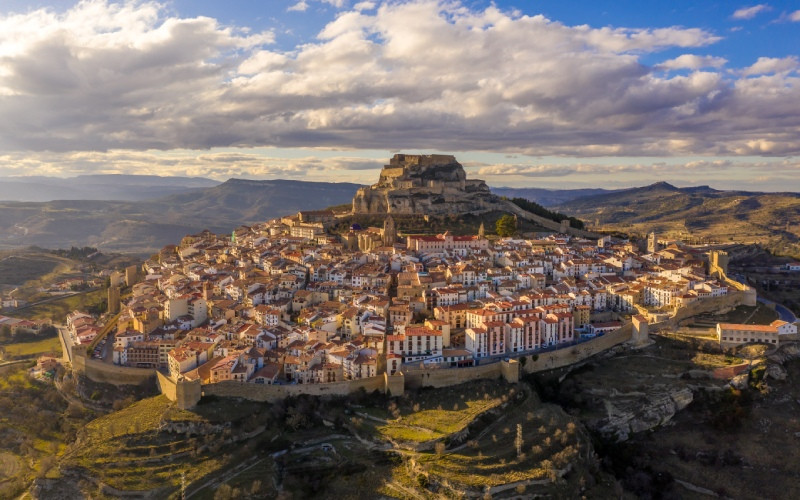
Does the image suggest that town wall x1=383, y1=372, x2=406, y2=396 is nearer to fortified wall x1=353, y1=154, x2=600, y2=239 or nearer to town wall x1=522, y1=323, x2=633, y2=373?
town wall x1=522, y1=323, x2=633, y2=373

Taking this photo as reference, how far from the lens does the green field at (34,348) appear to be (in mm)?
37625

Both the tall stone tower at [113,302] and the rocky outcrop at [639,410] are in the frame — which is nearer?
the rocky outcrop at [639,410]

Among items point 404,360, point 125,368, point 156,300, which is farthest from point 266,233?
point 404,360

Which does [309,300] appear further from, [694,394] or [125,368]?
[694,394]

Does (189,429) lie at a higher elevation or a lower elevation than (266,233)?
lower

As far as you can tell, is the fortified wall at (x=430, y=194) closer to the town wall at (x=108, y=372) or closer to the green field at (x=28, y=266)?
the green field at (x=28, y=266)

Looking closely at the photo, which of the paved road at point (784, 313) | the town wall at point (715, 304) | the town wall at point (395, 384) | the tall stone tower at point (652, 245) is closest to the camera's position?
the town wall at point (395, 384)

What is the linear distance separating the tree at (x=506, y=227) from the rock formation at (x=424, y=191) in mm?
7811

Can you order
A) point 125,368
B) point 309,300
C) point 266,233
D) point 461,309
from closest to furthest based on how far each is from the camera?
point 125,368 → point 461,309 → point 309,300 → point 266,233

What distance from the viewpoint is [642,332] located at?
97.9 ft

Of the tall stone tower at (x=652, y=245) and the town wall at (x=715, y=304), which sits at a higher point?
the tall stone tower at (x=652, y=245)

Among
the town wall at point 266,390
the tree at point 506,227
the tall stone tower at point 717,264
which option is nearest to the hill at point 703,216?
the tree at point 506,227

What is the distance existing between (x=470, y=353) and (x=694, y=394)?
9.68 m

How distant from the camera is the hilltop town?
2736 centimetres
